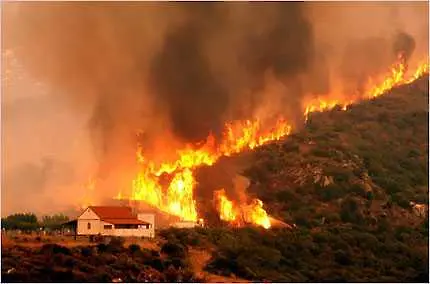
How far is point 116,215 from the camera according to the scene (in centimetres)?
7738

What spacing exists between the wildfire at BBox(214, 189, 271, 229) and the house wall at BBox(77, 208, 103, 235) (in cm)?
1792

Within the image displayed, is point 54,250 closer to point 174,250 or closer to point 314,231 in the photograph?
point 174,250

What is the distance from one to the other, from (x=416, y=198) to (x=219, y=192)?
26.0 metres

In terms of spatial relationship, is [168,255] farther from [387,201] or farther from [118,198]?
[387,201]

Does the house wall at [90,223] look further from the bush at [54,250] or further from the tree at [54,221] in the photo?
the bush at [54,250]

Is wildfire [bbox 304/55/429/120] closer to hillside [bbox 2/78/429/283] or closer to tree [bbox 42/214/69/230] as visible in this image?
hillside [bbox 2/78/429/283]

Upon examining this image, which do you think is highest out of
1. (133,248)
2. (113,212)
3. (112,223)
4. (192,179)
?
(192,179)

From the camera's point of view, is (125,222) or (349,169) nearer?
(125,222)

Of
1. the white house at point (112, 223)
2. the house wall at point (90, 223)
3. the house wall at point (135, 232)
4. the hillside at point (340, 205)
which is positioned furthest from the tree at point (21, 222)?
the hillside at point (340, 205)

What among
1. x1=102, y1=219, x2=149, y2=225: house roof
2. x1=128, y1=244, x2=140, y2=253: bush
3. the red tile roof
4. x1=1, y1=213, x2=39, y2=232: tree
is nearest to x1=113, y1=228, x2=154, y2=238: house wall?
x1=102, y1=219, x2=149, y2=225: house roof

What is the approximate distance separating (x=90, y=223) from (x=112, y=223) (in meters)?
2.21

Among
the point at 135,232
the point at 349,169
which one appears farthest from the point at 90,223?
the point at 349,169

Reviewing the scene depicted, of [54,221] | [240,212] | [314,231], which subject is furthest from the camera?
[240,212]

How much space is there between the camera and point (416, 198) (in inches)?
3743
